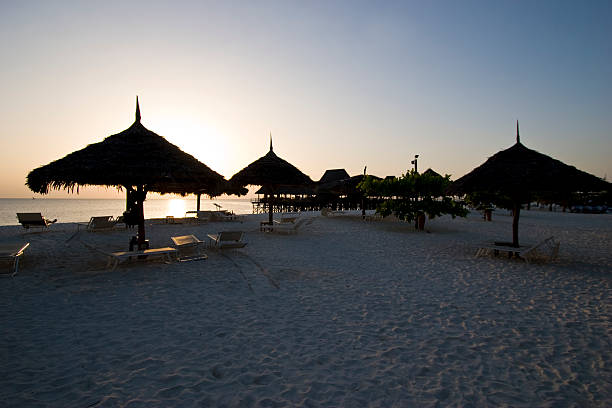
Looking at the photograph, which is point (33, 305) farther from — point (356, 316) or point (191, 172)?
point (356, 316)

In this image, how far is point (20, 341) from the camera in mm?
3492

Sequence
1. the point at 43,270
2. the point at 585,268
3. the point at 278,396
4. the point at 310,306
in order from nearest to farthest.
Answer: the point at 278,396 → the point at 310,306 → the point at 43,270 → the point at 585,268

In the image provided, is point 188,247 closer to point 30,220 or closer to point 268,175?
point 268,175

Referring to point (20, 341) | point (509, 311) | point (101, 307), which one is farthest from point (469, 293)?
point (20, 341)

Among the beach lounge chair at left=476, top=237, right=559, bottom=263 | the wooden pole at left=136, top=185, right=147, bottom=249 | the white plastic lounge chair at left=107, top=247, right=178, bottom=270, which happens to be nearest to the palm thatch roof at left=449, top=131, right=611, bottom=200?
the beach lounge chair at left=476, top=237, right=559, bottom=263

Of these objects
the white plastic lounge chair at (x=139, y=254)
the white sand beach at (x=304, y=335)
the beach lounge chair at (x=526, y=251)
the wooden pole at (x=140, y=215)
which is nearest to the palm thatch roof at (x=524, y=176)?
the beach lounge chair at (x=526, y=251)

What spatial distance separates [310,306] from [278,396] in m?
2.13

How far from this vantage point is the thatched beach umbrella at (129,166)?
23.2 ft

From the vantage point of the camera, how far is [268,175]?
45.7 ft

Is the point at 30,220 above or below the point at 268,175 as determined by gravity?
below

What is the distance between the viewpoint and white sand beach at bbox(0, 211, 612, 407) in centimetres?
268

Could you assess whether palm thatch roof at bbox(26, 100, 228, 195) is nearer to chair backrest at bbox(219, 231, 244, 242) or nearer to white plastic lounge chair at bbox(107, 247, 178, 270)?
chair backrest at bbox(219, 231, 244, 242)

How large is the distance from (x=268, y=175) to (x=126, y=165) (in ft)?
23.9

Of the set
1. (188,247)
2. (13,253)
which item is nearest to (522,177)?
(188,247)
